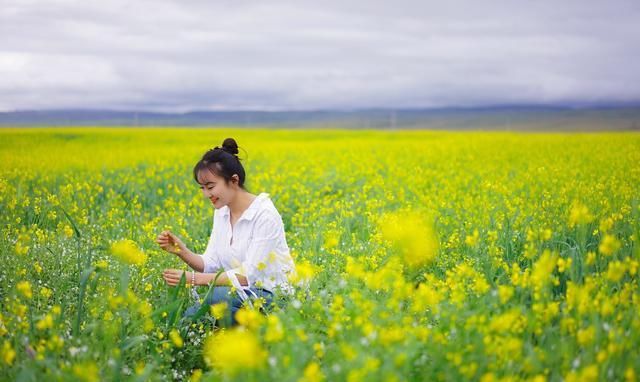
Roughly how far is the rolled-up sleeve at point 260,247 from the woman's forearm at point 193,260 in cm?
41

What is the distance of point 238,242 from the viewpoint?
14.4 ft

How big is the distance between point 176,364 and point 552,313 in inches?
88.8

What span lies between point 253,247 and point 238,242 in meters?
0.25

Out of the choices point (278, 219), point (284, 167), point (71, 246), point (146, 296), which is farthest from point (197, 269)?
point (284, 167)

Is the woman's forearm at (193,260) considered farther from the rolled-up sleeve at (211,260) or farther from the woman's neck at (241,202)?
the woman's neck at (241,202)

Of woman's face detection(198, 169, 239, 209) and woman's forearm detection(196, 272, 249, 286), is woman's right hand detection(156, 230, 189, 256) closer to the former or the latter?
woman's forearm detection(196, 272, 249, 286)

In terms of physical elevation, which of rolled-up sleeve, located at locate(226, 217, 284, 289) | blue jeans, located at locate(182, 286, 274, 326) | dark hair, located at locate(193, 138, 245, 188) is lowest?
blue jeans, located at locate(182, 286, 274, 326)

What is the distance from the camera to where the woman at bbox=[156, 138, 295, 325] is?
4055mm

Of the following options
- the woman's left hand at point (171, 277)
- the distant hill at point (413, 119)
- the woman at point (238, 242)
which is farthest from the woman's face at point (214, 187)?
the distant hill at point (413, 119)

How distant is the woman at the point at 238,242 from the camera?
4.05 metres

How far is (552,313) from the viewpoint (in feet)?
9.81

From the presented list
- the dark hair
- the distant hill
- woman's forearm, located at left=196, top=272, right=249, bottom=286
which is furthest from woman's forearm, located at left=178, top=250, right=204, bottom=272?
the distant hill

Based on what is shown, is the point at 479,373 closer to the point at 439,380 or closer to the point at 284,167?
the point at 439,380

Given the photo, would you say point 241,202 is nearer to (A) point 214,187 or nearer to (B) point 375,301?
(A) point 214,187
